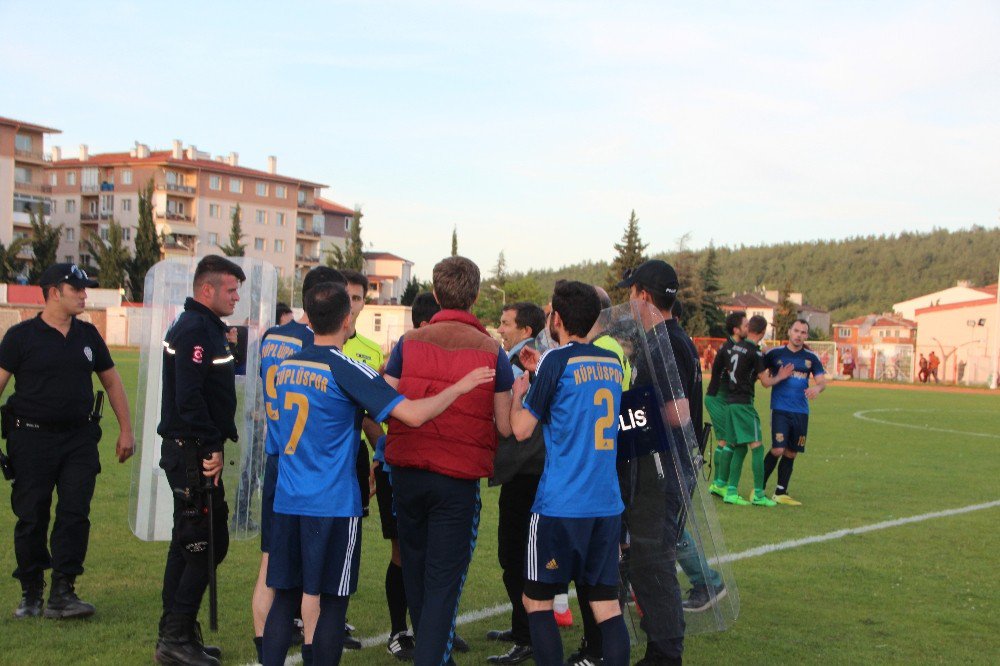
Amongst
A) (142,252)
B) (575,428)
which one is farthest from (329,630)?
(142,252)

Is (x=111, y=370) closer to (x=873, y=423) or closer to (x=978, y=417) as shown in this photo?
(x=873, y=423)

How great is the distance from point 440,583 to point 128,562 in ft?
13.5

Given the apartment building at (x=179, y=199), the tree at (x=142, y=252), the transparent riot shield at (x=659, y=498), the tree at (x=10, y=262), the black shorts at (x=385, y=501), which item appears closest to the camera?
the transparent riot shield at (x=659, y=498)

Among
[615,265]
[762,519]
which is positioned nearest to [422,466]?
[762,519]

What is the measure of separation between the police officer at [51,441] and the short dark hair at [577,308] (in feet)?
11.3

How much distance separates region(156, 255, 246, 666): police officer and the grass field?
0.31 m

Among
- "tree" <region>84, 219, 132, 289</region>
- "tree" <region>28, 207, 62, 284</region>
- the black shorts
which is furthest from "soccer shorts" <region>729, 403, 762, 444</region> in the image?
"tree" <region>84, 219, 132, 289</region>

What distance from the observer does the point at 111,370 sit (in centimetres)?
668

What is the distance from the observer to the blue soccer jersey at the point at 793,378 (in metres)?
11.3

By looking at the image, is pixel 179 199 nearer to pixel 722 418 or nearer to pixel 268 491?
pixel 722 418

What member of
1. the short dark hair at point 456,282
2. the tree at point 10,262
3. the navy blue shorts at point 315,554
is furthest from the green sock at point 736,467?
the tree at point 10,262

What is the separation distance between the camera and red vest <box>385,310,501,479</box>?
4.48 m

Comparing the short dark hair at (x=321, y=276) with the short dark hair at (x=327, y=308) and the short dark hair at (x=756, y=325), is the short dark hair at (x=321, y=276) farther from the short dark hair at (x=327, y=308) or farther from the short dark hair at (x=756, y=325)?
the short dark hair at (x=756, y=325)

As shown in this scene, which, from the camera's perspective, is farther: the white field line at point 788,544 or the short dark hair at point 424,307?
the short dark hair at point 424,307
